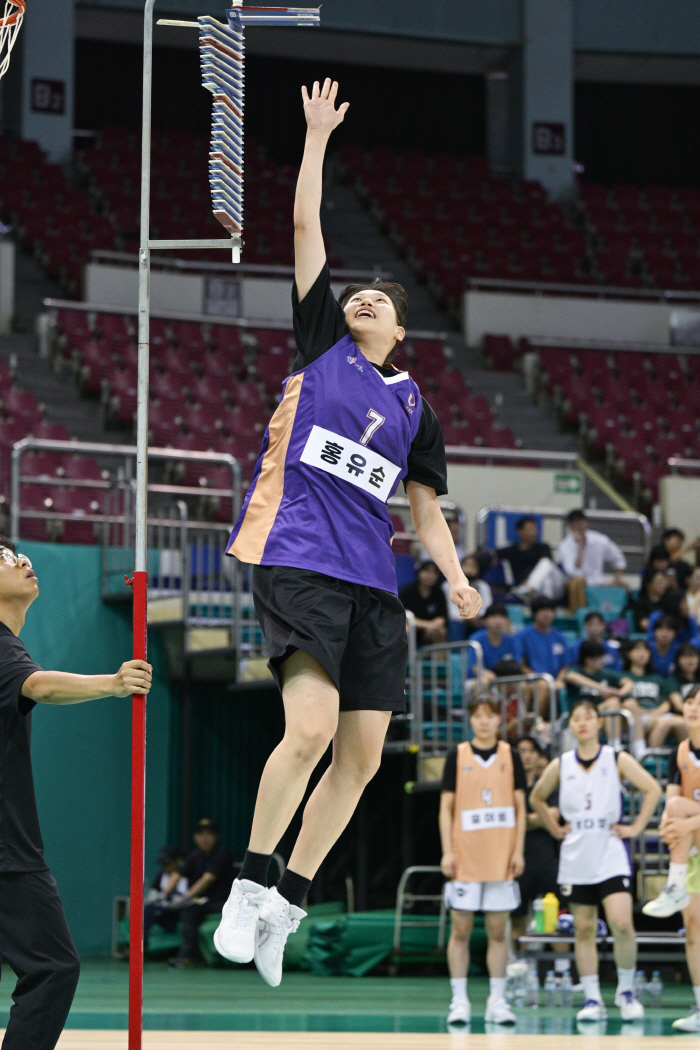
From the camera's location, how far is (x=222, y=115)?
4.41m

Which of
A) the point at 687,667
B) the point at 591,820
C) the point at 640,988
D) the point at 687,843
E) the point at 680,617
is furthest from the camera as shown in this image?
the point at 680,617

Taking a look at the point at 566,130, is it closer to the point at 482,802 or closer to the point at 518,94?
the point at 518,94

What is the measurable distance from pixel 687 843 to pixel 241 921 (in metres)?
4.12

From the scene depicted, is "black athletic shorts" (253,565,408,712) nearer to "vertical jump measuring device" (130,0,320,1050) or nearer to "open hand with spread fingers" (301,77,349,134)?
"vertical jump measuring device" (130,0,320,1050)

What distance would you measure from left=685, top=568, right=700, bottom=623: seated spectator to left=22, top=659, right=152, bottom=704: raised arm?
29.0 ft

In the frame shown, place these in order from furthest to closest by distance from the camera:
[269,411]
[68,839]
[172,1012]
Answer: [269,411]
[68,839]
[172,1012]

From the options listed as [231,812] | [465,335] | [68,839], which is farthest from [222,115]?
[465,335]

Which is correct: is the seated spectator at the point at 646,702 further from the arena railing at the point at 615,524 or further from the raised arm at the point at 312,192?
the raised arm at the point at 312,192

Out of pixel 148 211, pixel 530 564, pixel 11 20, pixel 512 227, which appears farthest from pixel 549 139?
pixel 148 211

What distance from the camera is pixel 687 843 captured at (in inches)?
305

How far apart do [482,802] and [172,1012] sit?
217cm

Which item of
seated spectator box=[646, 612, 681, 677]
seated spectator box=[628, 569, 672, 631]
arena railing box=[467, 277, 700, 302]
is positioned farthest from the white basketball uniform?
arena railing box=[467, 277, 700, 302]

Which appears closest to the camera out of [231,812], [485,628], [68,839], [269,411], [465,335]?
[485,628]

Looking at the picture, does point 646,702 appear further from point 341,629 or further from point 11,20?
point 11,20
